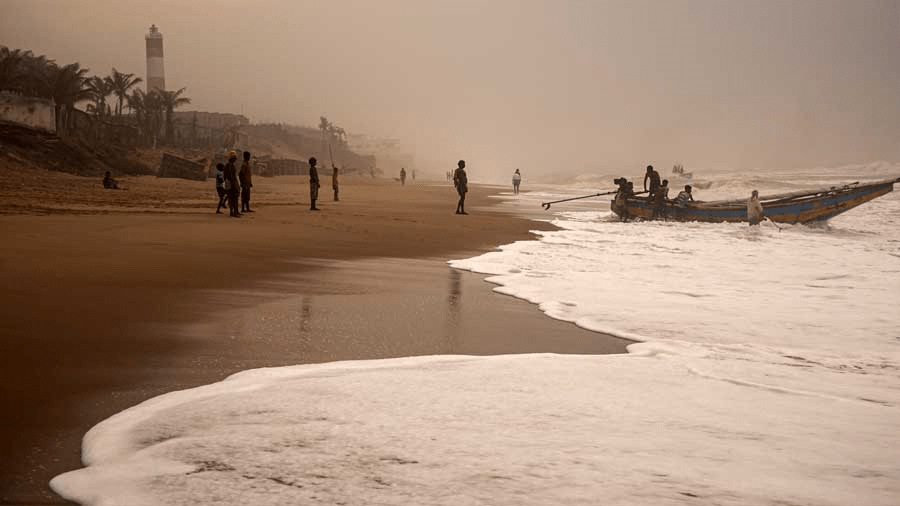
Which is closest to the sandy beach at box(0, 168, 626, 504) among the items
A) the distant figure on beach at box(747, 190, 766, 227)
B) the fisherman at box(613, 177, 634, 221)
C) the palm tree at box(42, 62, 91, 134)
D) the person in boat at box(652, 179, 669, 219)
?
the fisherman at box(613, 177, 634, 221)

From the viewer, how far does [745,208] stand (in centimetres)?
2659

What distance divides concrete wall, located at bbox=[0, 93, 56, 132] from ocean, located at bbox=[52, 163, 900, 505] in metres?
44.4

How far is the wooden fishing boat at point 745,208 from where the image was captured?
1053 inches

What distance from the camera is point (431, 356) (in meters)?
5.96

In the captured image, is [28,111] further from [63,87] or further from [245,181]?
[245,181]

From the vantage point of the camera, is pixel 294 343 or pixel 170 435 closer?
pixel 170 435

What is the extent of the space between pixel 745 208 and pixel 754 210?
111 cm

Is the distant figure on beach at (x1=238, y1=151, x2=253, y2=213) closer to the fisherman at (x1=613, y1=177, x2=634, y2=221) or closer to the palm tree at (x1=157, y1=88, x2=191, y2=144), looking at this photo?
the fisherman at (x1=613, y1=177, x2=634, y2=221)

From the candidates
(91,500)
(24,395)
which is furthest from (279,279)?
(91,500)

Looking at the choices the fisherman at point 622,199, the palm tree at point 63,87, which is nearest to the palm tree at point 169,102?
the palm tree at point 63,87

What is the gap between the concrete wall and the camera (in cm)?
4356

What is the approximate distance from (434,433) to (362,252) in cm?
907

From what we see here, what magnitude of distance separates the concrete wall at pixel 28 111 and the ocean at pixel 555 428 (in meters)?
44.4

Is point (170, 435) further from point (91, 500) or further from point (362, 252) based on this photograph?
point (362, 252)
